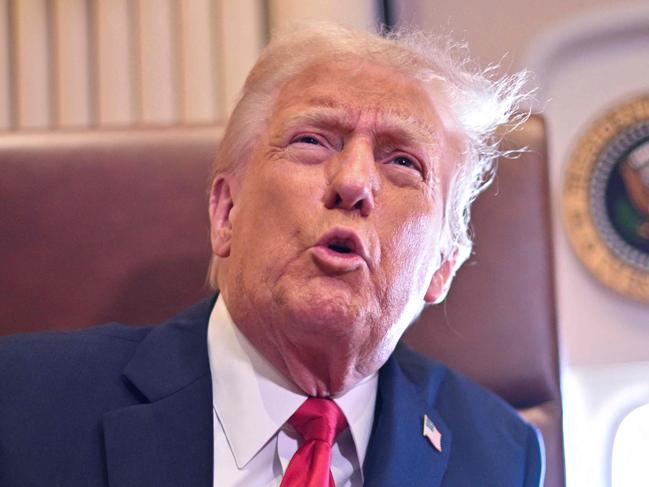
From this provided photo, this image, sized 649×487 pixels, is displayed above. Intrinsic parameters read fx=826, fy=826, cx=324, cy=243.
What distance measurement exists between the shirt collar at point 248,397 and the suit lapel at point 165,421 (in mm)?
26

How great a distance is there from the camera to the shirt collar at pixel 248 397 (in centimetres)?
122

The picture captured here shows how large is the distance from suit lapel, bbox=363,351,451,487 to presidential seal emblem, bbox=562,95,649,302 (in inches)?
36.9

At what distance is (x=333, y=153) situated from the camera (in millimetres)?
1282

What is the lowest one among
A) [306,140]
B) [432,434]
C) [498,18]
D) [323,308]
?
[432,434]

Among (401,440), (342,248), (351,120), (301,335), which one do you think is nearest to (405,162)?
(351,120)

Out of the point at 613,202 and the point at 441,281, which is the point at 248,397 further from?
the point at 613,202

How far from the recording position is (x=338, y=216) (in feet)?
3.90

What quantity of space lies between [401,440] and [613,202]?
1.19 metres

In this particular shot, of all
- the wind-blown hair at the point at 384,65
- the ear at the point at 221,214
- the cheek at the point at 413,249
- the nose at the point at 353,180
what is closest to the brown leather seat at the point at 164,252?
the wind-blown hair at the point at 384,65

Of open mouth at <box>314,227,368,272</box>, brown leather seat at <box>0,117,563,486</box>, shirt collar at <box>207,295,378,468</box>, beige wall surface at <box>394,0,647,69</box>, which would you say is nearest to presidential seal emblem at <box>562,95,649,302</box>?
beige wall surface at <box>394,0,647,69</box>

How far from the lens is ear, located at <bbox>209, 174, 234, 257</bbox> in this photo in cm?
135

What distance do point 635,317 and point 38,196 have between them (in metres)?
1.54

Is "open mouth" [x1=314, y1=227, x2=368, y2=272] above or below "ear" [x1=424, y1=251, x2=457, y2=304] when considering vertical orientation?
above

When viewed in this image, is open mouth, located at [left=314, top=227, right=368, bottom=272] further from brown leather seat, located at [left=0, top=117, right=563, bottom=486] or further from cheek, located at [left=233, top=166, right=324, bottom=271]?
brown leather seat, located at [left=0, top=117, right=563, bottom=486]
